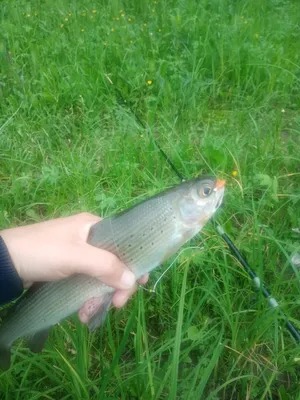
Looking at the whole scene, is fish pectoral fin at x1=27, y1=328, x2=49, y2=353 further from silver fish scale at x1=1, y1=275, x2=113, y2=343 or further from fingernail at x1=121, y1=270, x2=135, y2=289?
fingernail at x1=121, y1=270, x2=135, y2=289

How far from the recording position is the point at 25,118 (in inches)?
134

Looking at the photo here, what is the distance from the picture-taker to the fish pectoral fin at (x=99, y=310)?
1718 mm

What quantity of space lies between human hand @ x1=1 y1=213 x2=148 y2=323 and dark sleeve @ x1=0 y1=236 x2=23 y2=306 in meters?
0.03

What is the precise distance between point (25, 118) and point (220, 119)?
Answer: 147cm

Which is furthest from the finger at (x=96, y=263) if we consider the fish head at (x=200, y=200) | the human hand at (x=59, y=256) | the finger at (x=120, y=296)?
the fish head at (x=200, y=200)

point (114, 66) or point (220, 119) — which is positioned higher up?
point (114, 66)

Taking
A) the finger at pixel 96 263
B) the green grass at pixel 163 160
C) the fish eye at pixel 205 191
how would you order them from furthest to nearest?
the green grass at pixel 163 160 → the fish eye at pixel 205 191 → the finger at pixel 96 263

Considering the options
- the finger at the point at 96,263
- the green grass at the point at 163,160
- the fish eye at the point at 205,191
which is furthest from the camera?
the green grass at the point at 163,160

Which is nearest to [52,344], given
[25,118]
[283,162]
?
[283,162]

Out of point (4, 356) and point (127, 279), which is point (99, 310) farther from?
point (4, 356)

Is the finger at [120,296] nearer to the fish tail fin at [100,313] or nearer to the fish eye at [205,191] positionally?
the fish tail fin at [100,313]

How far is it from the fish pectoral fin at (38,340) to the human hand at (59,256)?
7.9 inches

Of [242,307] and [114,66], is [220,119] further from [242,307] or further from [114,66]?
[242,307]

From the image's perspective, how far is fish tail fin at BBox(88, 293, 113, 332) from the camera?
1.72 m
